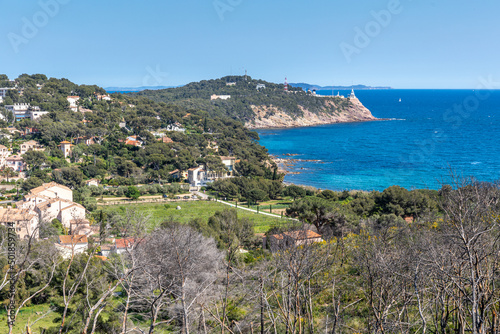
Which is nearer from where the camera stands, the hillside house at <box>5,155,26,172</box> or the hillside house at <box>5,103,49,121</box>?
the hillside house at <box>5,155,26,172</box>

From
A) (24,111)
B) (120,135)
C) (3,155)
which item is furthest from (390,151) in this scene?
(24,111)

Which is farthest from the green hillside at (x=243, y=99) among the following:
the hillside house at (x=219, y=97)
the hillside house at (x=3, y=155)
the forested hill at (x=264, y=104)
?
the hillside house at (x=3, y=155)

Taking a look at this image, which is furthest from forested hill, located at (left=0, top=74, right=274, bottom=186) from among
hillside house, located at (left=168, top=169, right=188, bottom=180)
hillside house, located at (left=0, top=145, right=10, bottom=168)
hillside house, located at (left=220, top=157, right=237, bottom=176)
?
hillside house, located at (left=0, top=145, right=10, bottom=168)

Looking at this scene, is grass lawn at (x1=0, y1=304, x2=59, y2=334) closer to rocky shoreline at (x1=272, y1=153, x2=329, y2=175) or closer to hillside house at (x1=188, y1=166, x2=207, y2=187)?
hillside house at (x1=188, y1=166, x2=207, y2=187)

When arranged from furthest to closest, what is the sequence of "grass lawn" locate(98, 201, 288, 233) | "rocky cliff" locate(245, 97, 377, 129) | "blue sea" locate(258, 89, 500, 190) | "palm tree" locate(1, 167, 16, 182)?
"rocky cliff" locate(245, 97, 377, 129)
"blue sea" locate(258, 89, 500, 190)
"palm tree" locate(1, 167, 16, 182)
"grass lawn" locate(98, 201, 288, 233)

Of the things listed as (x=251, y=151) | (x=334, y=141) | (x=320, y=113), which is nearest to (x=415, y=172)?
(x=251, y=151)

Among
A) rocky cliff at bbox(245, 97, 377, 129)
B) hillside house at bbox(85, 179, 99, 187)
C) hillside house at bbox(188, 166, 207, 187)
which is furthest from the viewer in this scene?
rocky cliff at bbox(245, 97, 377, 129)

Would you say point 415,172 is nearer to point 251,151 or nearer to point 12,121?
point 251,151
